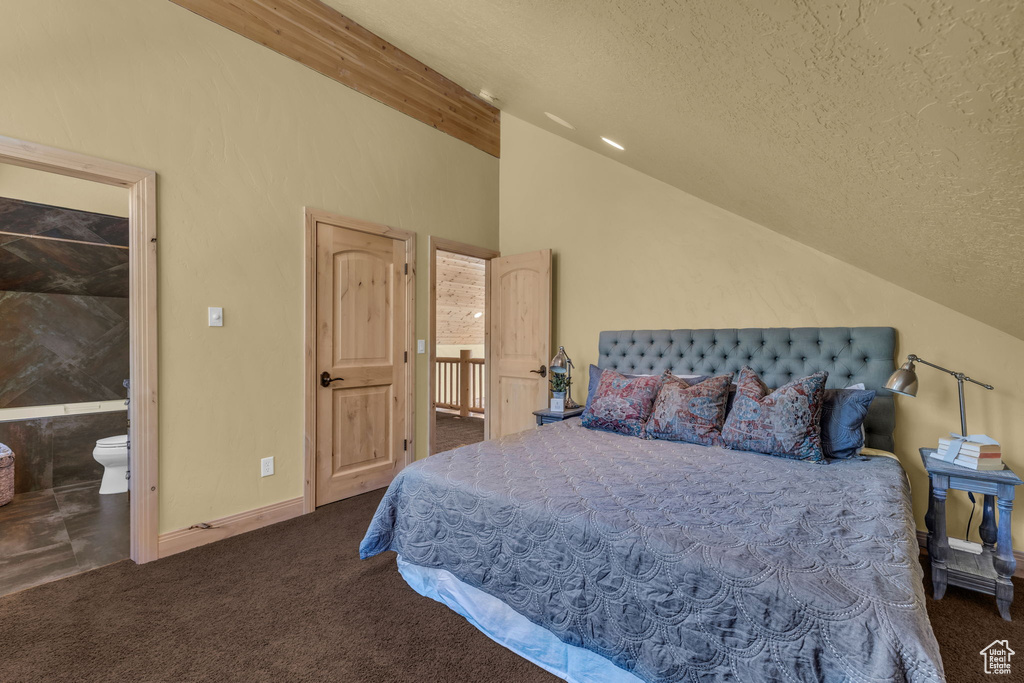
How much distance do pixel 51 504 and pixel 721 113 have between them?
4.72m

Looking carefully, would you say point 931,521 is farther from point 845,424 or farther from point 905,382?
point 905,382

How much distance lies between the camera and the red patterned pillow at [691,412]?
2555mm

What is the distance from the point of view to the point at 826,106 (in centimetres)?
107

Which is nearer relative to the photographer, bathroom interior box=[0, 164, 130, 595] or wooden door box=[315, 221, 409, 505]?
bathroom interior box=[0, 164, 130, 595]

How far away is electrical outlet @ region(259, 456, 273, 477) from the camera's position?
9.34 ft

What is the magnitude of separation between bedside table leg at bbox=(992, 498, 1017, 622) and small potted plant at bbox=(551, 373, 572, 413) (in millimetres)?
2431

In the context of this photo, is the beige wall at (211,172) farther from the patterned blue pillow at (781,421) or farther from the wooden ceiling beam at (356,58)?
the patterned blue pillow at (781,421)

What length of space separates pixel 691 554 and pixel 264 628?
1728mm

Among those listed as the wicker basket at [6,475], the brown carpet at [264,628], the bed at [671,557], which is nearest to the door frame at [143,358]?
the brown carpet at [264,628]

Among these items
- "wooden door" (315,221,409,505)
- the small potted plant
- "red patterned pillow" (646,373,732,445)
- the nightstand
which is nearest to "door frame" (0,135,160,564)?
"wooden door" (315,221,409,505)

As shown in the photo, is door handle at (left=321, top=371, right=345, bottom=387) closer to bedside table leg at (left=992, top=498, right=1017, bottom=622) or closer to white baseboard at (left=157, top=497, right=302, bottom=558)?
white baseboard at (left=157, top=497, right=302, bottom=558)

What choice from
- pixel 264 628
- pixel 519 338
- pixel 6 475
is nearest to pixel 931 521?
pixel 519 338

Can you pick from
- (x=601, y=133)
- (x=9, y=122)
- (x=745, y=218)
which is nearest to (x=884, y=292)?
(x=745, y=218)

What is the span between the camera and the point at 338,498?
3275 millimetres
